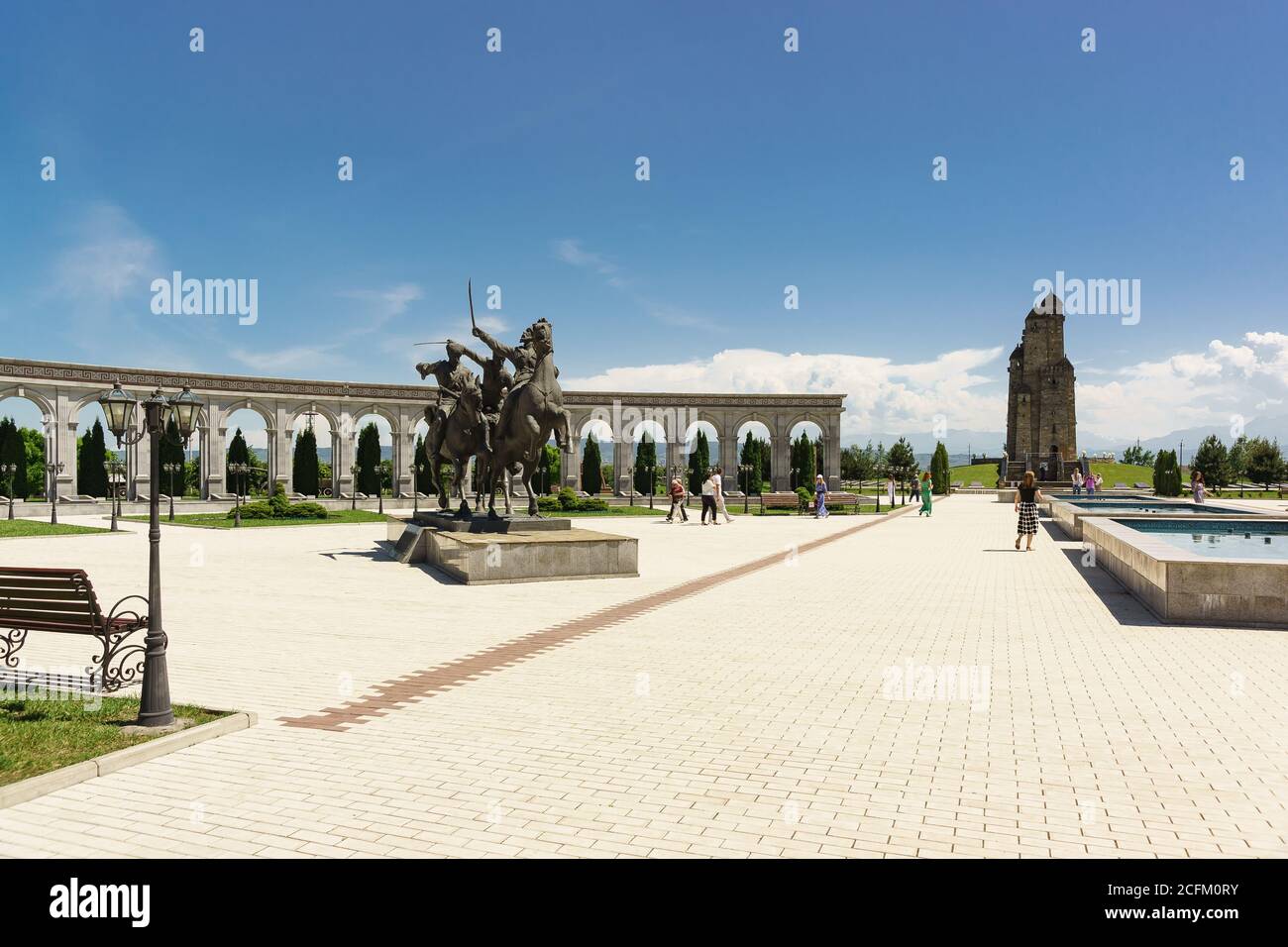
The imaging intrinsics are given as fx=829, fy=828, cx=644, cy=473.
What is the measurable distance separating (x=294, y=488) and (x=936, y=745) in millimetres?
56125

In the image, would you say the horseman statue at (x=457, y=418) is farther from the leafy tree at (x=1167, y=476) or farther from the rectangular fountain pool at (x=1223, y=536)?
the leafy tree at (x=1167, y=476)

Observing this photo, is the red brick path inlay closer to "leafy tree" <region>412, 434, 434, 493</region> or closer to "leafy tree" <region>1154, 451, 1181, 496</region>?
"leafy tree" <region>412, 434, 434, 493</region>

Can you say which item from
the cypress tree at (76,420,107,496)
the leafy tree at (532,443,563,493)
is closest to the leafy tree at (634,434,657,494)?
the leafy tree at (532,443,563,493)

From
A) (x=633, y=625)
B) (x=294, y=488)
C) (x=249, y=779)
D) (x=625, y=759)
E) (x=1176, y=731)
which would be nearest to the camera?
(x=249, y=779)

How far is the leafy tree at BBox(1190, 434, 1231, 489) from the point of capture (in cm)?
6606

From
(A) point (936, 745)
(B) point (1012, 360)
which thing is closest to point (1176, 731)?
(A) point (936, 745)

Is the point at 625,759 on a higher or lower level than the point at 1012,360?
lower

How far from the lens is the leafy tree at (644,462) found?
207 feet

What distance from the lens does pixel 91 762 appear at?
17.3 feet

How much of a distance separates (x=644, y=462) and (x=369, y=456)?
20308mm

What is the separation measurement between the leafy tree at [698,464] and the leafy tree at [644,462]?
112 inches

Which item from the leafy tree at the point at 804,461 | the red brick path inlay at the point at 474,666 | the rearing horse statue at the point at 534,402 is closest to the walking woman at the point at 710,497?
the rearing horse statue at the point at 534,402
